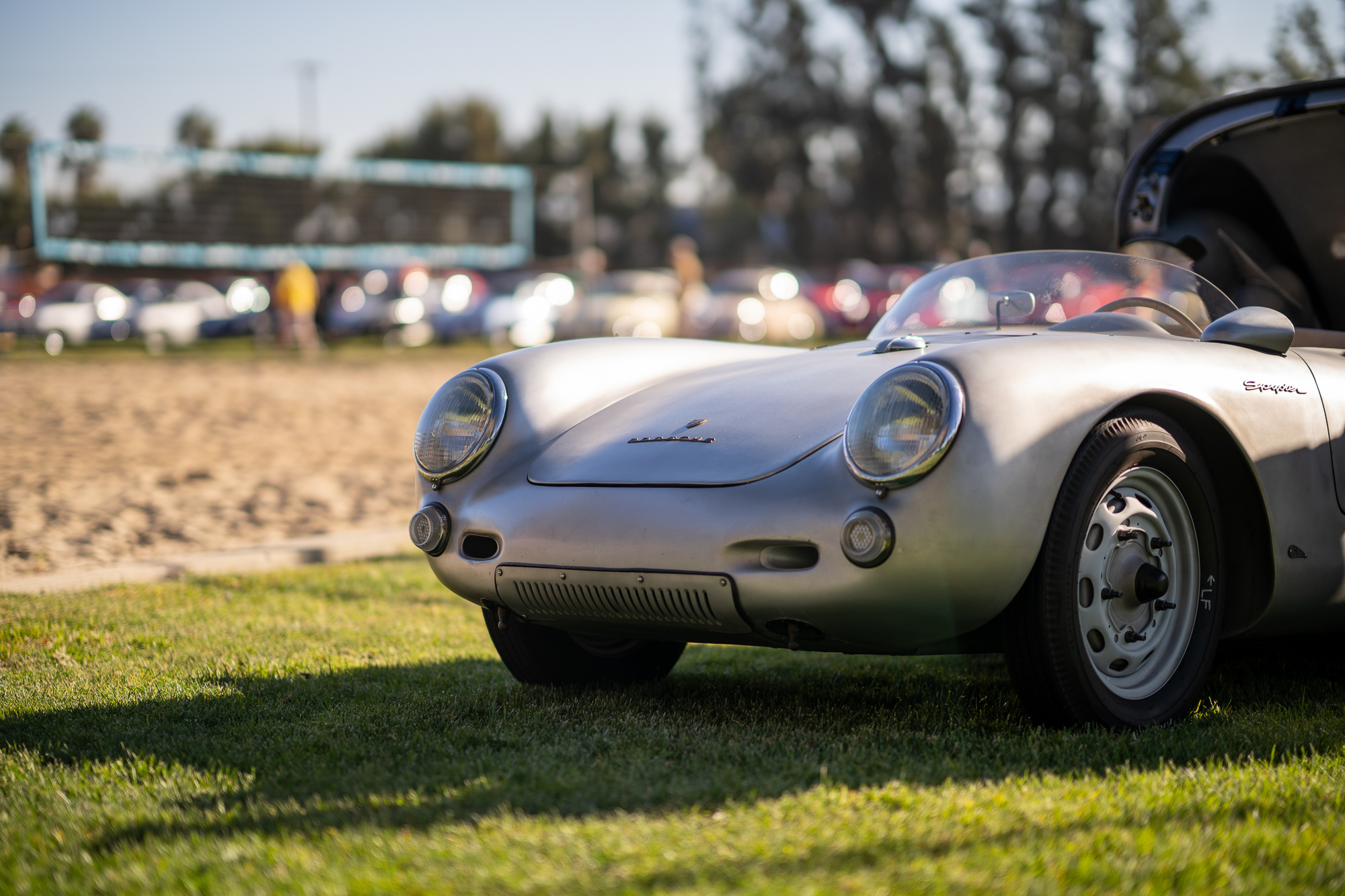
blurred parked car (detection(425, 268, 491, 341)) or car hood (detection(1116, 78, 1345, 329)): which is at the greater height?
car hood (detection(1116, 78, 1345, 329))

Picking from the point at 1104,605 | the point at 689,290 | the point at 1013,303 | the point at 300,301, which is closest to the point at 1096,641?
the point at 1104,605

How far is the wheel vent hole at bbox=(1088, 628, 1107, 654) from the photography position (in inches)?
116

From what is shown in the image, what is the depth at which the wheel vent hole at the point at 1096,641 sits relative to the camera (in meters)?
2.96

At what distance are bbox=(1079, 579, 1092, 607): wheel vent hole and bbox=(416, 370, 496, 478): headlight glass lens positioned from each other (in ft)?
5.09

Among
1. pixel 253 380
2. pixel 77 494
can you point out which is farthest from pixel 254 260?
pixel 77 494

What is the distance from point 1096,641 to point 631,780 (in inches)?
46.4

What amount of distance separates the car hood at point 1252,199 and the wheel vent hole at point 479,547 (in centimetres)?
288

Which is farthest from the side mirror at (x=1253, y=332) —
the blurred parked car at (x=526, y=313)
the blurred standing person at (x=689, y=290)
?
the blurred parked car at (x=526, y=313)

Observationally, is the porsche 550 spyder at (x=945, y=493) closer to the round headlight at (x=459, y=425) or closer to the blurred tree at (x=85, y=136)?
the round headlight at (x=459, y=425)

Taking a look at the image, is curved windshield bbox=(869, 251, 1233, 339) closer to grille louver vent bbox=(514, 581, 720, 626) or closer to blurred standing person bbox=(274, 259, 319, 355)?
grille louver vent bbox=(514, 581, 720, 626)

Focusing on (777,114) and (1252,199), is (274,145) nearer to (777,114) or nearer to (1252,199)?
(777,114)

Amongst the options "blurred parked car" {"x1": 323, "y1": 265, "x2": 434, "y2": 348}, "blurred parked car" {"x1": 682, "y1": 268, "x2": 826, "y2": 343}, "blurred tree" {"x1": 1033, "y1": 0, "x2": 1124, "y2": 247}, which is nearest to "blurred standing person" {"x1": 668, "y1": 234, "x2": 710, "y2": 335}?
"blurred parked car" {"x1": 682, "y1": 268, "x2": 826, "y2": 343}

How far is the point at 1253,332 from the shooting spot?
3.37 meters

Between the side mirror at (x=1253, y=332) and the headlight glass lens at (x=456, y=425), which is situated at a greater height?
the side mirror at (x=1253, y=332)
